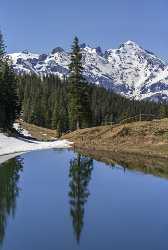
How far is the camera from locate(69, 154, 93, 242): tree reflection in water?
22219 mm

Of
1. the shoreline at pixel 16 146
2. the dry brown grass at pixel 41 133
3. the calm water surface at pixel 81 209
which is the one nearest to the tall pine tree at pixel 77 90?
the shoreline at pixel 16 146

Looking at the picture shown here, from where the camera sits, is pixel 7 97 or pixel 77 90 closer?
pixel 7 97

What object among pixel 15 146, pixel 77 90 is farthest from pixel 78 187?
pixel 77 90

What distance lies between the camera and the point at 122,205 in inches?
1035

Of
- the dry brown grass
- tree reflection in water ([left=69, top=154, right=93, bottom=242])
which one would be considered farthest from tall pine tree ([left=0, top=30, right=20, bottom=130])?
the dry brown grass

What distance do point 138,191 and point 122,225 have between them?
34.5ft

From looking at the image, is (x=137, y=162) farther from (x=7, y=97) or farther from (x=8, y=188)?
(x=7, y=97)

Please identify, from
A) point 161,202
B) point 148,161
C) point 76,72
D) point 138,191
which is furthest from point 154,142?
point 76,72

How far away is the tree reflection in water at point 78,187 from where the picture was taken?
22219mm

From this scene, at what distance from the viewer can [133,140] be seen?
63.1 meters

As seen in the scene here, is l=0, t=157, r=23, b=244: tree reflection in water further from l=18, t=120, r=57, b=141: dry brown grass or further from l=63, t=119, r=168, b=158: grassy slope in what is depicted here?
l=18, t=120, r=57, b=141: dry brown grass

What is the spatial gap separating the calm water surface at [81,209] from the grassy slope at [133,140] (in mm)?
16211

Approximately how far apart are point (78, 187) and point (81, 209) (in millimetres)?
7691

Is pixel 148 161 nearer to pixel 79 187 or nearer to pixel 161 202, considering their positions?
pixel 79 187
